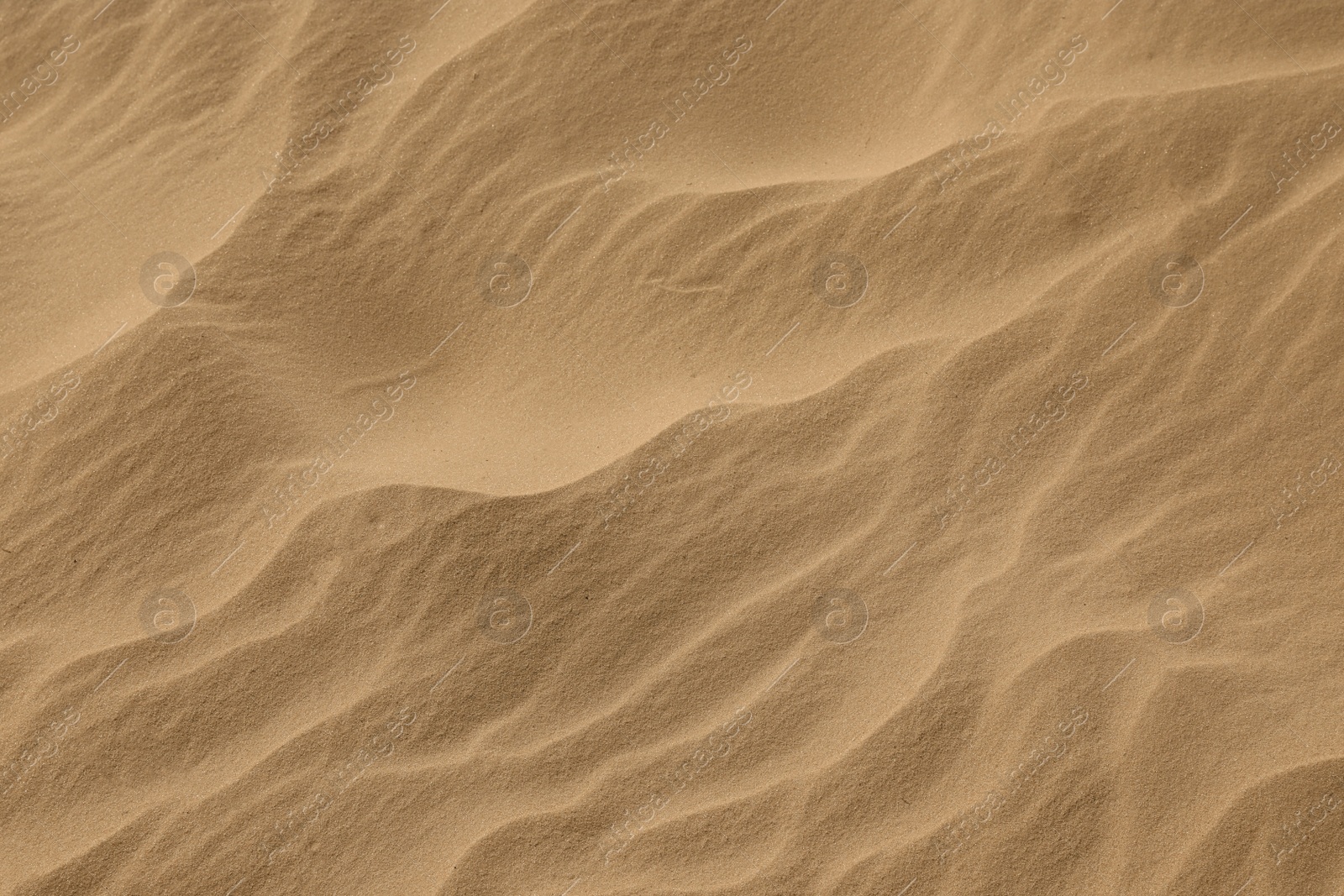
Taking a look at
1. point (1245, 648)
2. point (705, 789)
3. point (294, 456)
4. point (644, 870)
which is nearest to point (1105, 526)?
point (1245, 648)

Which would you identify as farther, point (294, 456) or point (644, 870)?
point (294, 456)

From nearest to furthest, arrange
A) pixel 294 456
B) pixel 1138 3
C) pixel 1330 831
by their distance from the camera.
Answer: pixel 1330 831 < pixel 294 456 < pixel 1138 3

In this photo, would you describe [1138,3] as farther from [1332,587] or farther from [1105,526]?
[1332,587]

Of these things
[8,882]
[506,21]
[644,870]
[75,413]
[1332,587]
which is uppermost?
[506,21]

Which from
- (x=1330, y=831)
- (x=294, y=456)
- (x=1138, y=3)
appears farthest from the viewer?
(x=1138, y=3)

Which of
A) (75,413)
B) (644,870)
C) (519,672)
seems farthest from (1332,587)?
(75,413)

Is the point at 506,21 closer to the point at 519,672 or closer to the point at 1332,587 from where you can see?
the point at 519,672

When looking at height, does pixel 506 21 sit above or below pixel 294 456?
above
